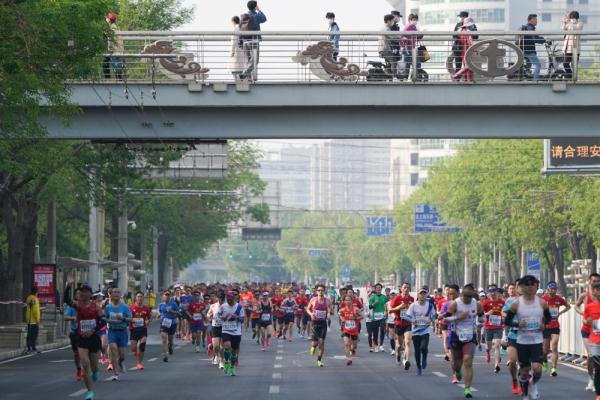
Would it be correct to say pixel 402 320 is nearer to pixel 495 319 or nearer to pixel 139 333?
pixel 495 319

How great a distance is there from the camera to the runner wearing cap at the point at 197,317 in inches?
1660

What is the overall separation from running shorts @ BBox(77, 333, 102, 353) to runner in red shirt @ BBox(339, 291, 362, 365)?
11260mm

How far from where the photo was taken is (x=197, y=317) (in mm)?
42438

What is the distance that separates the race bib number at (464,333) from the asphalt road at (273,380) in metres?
0.96

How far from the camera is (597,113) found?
110 ft

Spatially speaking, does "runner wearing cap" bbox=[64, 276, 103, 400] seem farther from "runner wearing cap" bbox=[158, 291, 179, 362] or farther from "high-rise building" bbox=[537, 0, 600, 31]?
"high-rise building" bbox=[537, 0, 600, 31]

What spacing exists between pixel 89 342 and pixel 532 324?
748 cm

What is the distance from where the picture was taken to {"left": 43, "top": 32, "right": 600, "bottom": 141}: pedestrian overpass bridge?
1300 inches

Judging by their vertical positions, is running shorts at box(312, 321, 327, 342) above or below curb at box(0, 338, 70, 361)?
above

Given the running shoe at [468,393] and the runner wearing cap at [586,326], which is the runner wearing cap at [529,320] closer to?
the runner wearing cap at [586,326]

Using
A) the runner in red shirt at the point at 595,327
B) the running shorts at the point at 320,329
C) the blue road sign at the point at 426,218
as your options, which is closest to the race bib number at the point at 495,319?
the running shorts at the point at 320,329

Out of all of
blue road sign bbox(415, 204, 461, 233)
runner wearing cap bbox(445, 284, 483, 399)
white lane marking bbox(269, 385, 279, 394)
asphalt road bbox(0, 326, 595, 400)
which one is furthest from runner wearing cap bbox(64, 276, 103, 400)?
blue road sign bbox(415, 204, 461, 233)

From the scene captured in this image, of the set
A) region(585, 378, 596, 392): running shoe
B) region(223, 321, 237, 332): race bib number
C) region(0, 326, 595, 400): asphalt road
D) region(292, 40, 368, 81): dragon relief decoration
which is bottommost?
region(0, 326, 595, 400): asphalt road

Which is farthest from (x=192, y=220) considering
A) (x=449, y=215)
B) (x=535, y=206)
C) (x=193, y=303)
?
(x=193, y=303)
